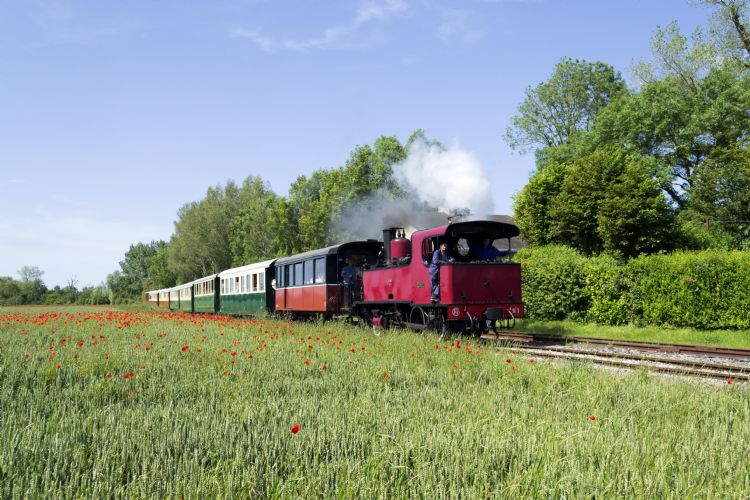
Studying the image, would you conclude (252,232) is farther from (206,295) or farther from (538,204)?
(538,204)

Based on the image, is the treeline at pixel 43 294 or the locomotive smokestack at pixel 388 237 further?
the treeline at pixel 43 294

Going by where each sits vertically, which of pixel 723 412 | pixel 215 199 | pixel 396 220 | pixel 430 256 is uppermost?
pixel 215 199

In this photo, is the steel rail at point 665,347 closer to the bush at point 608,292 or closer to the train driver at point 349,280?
the bush at point 608,292

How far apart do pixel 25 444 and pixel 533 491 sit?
343cm

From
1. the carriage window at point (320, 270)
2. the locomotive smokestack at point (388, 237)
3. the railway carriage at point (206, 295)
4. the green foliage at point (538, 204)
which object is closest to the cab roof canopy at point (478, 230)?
A: the locomotive smokestack at point (388, 237)

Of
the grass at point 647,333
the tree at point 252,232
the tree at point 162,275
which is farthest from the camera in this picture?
the tree at point 162,275

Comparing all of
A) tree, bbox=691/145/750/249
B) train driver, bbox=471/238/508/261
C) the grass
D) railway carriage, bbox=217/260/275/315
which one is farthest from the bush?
tree, bbox=691/145/750/249

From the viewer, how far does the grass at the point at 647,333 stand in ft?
49.2

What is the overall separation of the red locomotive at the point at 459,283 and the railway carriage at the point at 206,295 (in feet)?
69.1

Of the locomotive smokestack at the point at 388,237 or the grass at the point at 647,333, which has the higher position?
the locomotive smokestack at the point at 388,237

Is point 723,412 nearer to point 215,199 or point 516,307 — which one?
point 516,307

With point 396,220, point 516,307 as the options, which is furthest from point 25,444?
point 396,220

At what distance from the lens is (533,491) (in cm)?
314

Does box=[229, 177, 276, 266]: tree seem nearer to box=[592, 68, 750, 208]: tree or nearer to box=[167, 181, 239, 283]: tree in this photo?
box=[167, 181, 239, 283]: tree
